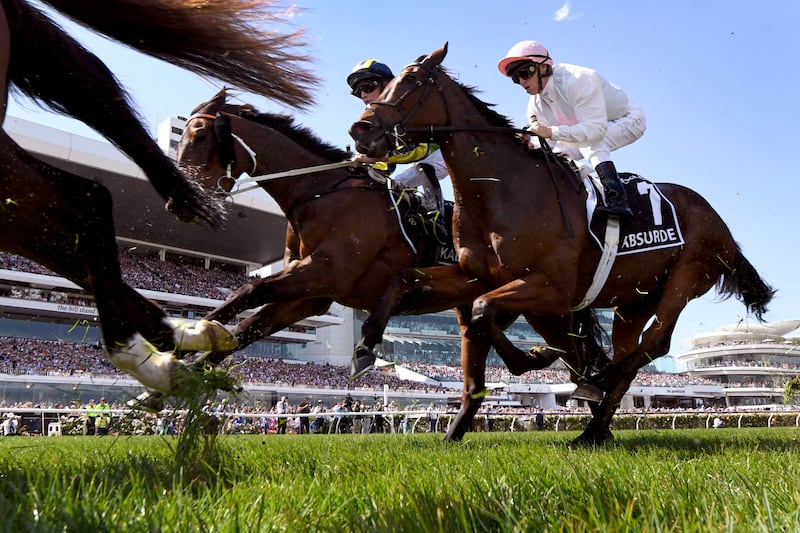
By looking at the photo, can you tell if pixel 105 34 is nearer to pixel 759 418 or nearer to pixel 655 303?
pixel 655 303

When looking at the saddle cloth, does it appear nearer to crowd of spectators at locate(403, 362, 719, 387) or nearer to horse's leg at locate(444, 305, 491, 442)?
horse's leg at locate(444, 305, 491, 442)

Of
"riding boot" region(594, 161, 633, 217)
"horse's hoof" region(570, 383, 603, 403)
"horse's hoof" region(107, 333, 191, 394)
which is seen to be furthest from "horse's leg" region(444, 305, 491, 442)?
"horse's hoof" region(107, 333, 191, 394)

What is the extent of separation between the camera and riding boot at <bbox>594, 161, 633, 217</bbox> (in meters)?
5.04

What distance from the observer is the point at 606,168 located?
524 cm

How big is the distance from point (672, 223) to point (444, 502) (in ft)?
14.1

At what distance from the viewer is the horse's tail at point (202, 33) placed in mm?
2861

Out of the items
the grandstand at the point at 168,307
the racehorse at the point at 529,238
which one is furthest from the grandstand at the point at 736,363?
the racehorse at the point at 529,238

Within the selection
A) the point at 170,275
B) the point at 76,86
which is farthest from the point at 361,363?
the point at 170,275

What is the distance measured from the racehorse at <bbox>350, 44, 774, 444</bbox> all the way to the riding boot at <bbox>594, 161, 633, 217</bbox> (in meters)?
0.19

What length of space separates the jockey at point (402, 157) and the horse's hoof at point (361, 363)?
1.77 m

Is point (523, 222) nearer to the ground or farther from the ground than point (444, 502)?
farther from the ground

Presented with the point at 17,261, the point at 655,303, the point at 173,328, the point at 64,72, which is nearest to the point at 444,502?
the point at 173,328

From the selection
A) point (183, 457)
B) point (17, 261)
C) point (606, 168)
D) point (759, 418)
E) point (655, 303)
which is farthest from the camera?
point (17, 261)

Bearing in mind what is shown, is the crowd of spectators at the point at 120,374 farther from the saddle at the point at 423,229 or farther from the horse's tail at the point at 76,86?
the horse's tail at the point at 76,86
